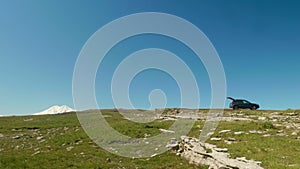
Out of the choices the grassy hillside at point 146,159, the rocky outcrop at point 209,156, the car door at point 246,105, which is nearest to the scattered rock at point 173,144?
the rocky outcrop at point 209,156

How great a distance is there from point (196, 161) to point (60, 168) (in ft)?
32.7

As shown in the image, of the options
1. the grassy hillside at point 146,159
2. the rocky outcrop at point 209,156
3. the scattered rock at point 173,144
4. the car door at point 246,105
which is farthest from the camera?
the car door at point 246,105

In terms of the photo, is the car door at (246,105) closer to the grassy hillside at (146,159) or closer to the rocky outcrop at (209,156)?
the grassy hillside at (146,159)

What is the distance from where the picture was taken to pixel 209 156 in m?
17.9

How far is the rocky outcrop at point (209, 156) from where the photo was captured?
1462cm

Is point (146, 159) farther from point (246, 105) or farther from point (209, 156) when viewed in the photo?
point (246, 105)

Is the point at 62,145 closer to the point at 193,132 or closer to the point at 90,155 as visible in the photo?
the point at 90,155

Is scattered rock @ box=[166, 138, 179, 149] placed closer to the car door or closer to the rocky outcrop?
the rocky outcrop

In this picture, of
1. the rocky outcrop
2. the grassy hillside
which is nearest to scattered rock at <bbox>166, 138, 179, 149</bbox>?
the rocky outcrop

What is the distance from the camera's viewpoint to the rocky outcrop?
48.0 feet

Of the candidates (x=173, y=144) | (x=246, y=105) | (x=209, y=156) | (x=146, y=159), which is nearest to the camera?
(x=209, y=156)

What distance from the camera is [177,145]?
23.9 metres

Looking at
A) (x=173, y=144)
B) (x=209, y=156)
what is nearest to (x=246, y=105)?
(x=173, y=144)

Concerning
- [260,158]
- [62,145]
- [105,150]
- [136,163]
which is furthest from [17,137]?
[260,158]
